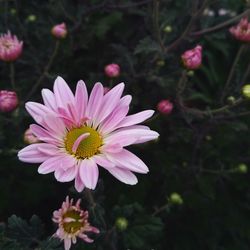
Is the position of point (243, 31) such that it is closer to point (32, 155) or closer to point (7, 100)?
point (7, 100)

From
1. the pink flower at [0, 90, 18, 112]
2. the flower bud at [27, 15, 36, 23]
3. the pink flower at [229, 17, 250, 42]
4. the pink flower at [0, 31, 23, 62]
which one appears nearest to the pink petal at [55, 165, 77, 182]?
the pink flower at [0, 90, 18, 112]

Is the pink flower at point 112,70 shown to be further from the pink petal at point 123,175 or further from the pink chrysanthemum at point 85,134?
the pink petal at point 123,175

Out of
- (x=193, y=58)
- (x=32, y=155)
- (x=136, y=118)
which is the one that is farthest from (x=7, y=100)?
(x=193, y=58)

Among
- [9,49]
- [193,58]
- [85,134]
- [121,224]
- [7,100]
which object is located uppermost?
[9,49]

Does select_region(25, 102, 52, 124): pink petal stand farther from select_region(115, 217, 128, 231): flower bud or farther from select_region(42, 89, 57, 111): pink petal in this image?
select_region(115, 217, 128, 231): flower bud

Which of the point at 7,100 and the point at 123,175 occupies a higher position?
the point at 7,100

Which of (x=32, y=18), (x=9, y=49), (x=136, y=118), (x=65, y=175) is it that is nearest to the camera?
(x=65, y=175)

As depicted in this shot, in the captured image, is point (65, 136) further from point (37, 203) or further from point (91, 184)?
point (37, 203)
